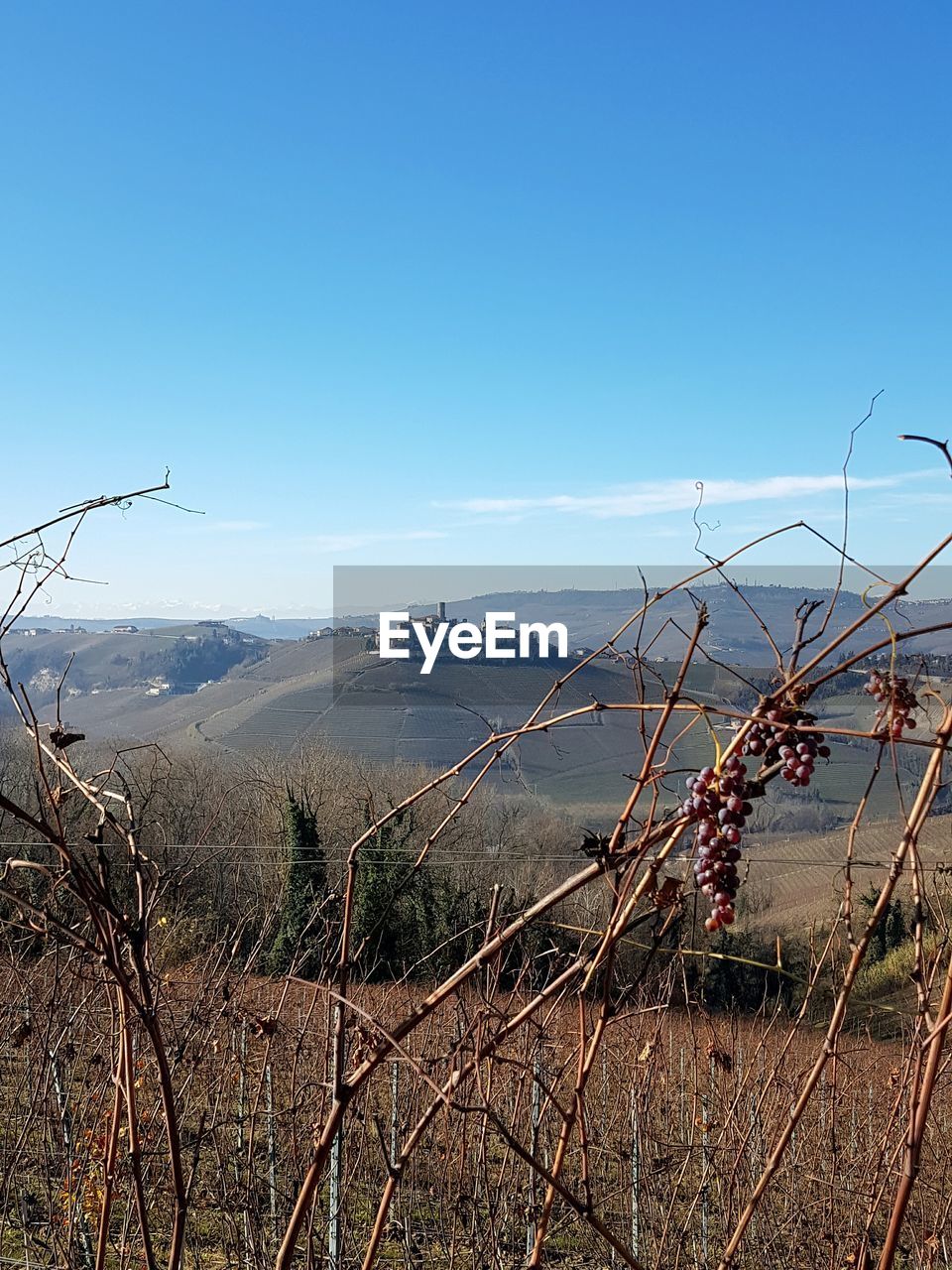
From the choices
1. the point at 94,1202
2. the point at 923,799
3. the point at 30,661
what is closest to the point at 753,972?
the point at 94,1202

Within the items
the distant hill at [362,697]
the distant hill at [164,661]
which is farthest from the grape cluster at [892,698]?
the distant hill at [164,661]

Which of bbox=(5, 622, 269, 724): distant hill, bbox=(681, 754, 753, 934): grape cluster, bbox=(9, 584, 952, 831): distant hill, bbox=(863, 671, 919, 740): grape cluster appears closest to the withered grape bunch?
bbox=(681, 754, 753, 934): grape cluster

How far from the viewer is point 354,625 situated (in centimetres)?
7444

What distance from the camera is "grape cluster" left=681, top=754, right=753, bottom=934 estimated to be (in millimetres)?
953

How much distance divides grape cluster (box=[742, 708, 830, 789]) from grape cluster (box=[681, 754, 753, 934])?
0.03m

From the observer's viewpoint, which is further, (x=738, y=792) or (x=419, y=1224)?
(x=419, y=1224)

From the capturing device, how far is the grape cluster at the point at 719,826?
0.95 metres

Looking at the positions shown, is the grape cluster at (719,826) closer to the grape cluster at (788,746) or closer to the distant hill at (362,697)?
the grape cluster at (788,746)

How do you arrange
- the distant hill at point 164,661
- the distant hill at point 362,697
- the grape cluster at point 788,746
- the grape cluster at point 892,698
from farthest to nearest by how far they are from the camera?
the distant hill at point 164,661 → the distant hill at point 362,697 → the grape cluster at point 892,698 → the grape cluster at point 788,746

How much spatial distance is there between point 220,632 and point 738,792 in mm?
83052

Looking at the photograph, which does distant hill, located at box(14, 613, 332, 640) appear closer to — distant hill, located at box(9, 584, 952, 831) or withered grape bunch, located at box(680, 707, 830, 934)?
distant hill, located at box(9, 584, 952, 831)

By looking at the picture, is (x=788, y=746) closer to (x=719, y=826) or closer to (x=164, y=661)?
(x=719, y=826)

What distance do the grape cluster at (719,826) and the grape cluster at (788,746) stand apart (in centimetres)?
3

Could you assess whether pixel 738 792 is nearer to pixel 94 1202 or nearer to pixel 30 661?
pixel 94 1202
